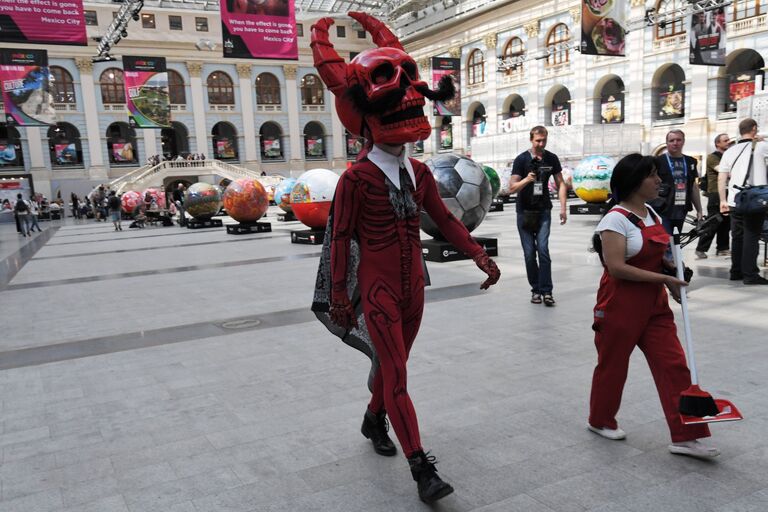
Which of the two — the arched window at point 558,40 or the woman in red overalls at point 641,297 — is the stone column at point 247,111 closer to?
the arched window at point 558,40

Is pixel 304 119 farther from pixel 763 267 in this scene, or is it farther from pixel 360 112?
pixel 360 112

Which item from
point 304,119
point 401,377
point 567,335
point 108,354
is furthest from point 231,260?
point 304,119

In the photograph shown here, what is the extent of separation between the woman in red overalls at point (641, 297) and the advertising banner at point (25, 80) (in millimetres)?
21195

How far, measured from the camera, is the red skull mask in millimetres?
2842

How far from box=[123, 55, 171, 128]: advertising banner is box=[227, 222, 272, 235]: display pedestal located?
8.13 m

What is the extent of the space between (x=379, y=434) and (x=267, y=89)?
5271 cm

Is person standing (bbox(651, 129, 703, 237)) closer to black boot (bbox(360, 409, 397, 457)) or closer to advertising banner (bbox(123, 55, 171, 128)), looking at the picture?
black boot (bbox(360, 409, 397, 457))

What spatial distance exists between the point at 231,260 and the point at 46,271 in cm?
357

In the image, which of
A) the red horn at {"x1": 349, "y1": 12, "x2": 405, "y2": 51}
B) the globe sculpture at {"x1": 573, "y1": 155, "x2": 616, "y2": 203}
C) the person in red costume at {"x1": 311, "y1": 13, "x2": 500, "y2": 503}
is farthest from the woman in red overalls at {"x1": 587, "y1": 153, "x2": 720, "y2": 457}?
the globe sculpture at {"x1": 573, "y1": 155, "x2": 616, "y2": 203}

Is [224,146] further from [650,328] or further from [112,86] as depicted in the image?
[650,328]

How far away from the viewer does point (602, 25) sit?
21641 mm

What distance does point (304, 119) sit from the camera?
53.8 m

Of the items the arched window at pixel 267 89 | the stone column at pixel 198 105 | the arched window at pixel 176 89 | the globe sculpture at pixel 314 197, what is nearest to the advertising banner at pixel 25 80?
the globe sculpture at pixel 314 197

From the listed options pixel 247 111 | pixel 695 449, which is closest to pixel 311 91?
pixel 247 111
